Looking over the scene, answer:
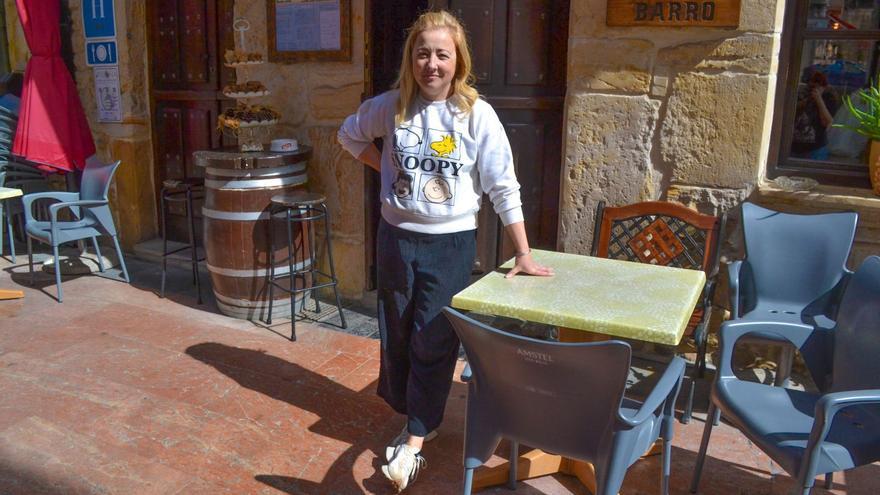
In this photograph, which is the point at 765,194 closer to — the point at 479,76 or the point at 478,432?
the point at 479,76

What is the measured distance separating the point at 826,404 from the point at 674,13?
207cm

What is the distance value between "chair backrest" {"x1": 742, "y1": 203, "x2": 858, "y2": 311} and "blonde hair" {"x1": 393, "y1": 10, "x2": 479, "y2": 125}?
1.35 metres

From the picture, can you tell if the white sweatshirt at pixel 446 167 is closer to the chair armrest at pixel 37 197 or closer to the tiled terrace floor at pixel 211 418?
the tiled terrace floor at pixel 211 418

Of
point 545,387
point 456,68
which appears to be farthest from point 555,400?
point 456,68

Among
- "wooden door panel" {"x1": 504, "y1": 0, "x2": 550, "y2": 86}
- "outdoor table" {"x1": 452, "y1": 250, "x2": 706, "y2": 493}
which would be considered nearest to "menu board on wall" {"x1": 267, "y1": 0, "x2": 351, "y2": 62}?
"wooden door panel" {"x1": 504, "y1": 0, "x2": 550, "y2": 86}

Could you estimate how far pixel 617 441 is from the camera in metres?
1.87

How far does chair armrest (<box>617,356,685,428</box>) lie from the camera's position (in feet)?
6.08

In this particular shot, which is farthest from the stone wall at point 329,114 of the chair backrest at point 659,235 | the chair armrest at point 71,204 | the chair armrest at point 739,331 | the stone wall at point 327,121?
the chair armrest at point 739,331

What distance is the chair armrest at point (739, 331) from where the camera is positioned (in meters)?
2.51

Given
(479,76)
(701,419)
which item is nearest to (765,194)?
(701,419)

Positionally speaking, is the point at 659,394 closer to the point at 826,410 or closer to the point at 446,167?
the point at 826,410

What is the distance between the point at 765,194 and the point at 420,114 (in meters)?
1.77

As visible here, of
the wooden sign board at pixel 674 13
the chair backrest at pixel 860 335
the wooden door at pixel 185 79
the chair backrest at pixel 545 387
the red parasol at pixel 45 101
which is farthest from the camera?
the red parasol at pixel 45 101

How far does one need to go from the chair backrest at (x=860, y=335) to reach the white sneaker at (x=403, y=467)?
145 cm
